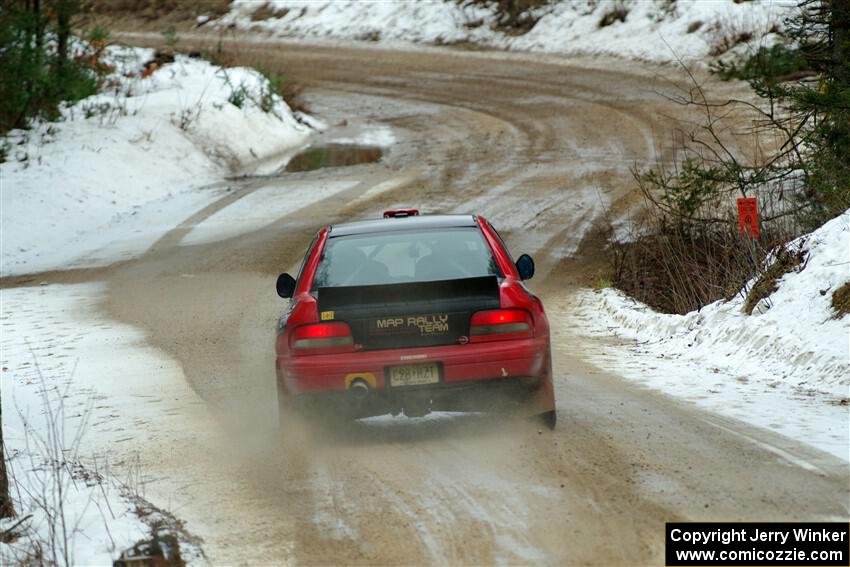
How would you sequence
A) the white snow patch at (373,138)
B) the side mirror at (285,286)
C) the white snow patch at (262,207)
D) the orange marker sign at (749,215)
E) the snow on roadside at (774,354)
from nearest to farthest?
the snow on roadside at (774,354), the side mirror at (285,286), the orange marker sign at (749,215), the white snow patch at (262,207), the white snow patch at (373,138)

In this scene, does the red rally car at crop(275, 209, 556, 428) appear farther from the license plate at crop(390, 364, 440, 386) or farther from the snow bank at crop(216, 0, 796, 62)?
the snow bank at crop(216, 0, 796, 62)

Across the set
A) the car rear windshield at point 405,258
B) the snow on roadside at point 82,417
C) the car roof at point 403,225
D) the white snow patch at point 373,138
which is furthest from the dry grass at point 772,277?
the white snow patch at point 373,138

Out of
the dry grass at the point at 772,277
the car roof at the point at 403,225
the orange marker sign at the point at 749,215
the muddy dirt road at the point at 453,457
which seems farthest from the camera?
the orange marker sign at the point at 749,215

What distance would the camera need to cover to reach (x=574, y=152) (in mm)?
23938

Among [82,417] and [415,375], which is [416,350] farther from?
[82,417]

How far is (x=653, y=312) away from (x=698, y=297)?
508 millimetres

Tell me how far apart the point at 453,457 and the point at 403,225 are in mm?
1996

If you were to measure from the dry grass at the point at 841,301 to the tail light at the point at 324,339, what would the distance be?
426 centimetres

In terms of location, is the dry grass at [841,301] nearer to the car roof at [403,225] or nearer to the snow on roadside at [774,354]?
the snow on roadside at [774,354]

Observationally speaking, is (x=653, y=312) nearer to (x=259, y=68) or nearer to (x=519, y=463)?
(x=519, y=463)

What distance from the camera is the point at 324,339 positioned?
26.0 feet

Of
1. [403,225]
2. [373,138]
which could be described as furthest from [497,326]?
[373,138]

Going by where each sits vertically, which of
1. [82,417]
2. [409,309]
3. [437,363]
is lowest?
[82,417]

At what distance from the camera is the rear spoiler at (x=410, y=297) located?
A: 312 inches
